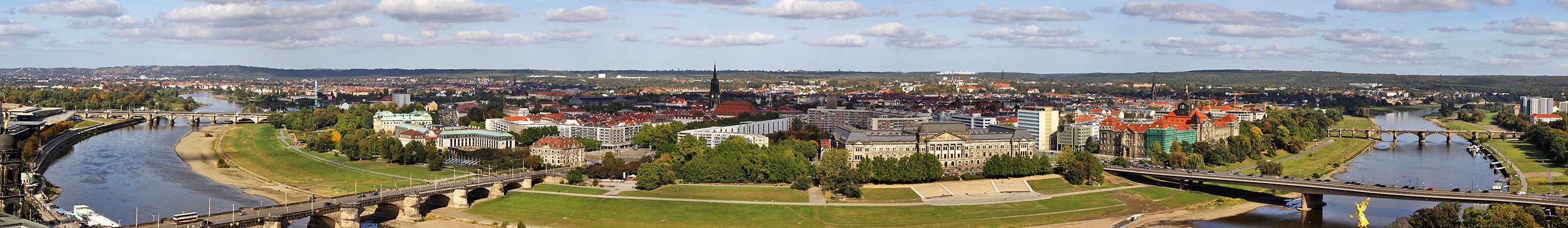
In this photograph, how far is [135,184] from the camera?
68.8 metres

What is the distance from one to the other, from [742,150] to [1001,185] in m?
13.2

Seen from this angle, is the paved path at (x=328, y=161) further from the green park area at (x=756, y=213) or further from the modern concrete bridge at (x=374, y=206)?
the green park area at (x=756, y=213)

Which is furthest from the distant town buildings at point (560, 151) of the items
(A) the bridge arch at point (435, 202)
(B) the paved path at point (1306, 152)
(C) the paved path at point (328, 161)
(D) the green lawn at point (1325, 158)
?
(D) the green lawn at point (1325, 158)

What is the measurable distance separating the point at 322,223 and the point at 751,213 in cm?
1602

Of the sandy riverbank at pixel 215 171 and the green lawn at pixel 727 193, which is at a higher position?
the green lawn at pixel 727 193

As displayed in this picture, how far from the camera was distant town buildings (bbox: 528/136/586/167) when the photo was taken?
254 feet

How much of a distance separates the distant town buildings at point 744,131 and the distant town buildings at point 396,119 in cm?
2622

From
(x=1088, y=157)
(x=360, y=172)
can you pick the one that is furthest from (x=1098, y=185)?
(x=360, y=172)

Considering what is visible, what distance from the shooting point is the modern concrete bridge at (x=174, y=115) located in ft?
458

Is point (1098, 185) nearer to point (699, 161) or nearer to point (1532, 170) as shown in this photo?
point (699, 161)

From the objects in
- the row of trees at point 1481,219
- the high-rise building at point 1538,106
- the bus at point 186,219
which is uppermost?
the high-rise building at point 1538,106

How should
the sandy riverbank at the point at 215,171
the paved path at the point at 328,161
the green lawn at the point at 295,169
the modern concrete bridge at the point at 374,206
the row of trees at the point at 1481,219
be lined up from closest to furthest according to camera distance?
1. the row of trees at the point at 1481,219
2. the modern concrete bridge at the point at 374,206
3. the sandy riverbank at the point at 215,171
4. the green lawn at the point at 295,169
5. the paved path at the point at 328,161

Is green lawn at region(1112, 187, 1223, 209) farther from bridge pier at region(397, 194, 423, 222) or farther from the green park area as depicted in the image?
bridge pier at region(397, 194, 423, 222)

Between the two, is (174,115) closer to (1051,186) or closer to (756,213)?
(756,213)
